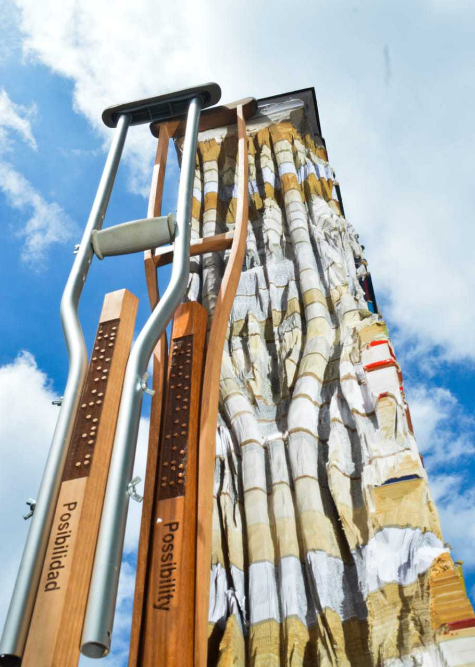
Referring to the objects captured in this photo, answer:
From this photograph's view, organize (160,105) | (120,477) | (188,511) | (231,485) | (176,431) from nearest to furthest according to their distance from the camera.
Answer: (120,477) → (188,511) → (176,431) → (231,485) → (160,105)

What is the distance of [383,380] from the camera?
4.93 m

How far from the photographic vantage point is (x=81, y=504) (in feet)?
9.70

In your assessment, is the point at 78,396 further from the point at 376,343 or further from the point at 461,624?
the point at 376,343

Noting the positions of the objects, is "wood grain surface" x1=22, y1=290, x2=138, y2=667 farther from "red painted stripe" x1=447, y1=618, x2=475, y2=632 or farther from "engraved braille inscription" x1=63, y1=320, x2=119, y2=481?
"red painted stripe" x1=447, y1=618, x2=475, y2=632

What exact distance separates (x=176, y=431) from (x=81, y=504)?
3.20ft

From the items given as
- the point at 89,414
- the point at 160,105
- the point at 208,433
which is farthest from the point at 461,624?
the point at 160,105

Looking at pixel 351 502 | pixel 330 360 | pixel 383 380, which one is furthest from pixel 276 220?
pixel 351 502

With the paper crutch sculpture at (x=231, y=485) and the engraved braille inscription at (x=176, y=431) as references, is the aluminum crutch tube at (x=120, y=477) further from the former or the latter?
the engraved braille inscription at (x=176, y=431)

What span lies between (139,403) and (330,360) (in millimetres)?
2637

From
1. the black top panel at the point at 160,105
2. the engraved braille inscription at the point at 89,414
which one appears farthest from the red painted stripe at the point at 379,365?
the black top panel at the point at 160,105

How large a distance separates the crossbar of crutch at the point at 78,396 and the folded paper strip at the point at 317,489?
1.34 metres

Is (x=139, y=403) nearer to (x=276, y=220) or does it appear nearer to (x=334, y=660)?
(x=334, y=660)

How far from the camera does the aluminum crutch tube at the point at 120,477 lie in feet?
8.36

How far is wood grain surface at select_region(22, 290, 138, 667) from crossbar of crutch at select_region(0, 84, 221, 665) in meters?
0.06
